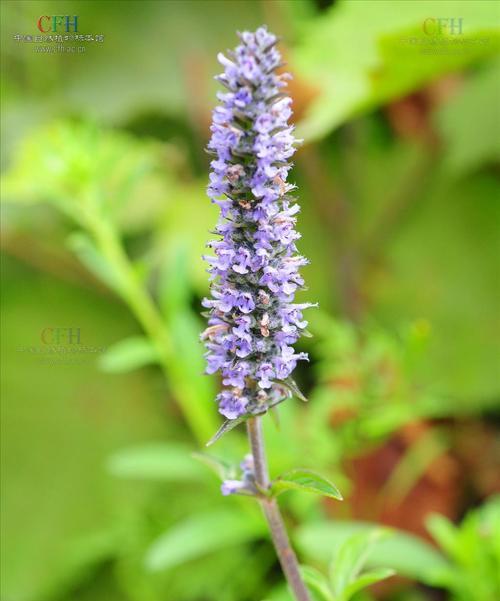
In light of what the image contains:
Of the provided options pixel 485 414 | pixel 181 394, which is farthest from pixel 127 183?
pixel 485 414

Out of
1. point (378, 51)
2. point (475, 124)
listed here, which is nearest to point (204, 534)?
point (378, 51)

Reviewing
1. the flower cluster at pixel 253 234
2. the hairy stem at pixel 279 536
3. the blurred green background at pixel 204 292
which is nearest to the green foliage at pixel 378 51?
the blurred green background at pixel 204 292

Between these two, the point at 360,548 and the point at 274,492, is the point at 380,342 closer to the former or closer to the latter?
the point at 360,548

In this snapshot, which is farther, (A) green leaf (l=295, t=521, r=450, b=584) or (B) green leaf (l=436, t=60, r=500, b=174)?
(B) green leaf (l=436, t=60, r=500, b=174)

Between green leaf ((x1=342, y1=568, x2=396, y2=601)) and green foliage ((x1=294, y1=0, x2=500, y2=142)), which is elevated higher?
green foliage ((x1=294, y1=0, x2=500, y2=142))

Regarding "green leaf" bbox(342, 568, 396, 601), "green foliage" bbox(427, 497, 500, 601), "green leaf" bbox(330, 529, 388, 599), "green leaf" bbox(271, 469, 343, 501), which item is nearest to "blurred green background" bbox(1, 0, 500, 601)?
"green foliage" bbox(427, 497, 500, 601)

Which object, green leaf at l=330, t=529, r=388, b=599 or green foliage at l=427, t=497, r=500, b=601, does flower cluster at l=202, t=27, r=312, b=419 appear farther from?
green foliage at l=427, t=497, r=500, b=601

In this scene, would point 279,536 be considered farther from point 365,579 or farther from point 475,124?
point 475,124
